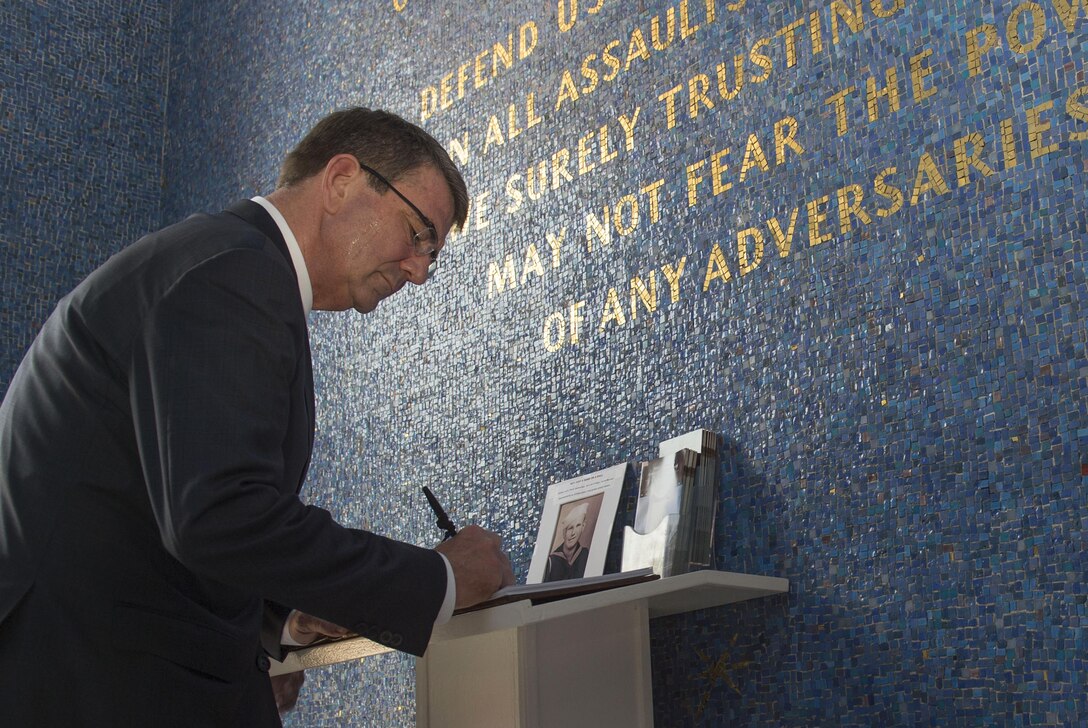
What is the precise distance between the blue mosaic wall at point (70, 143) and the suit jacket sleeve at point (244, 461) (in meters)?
2.45

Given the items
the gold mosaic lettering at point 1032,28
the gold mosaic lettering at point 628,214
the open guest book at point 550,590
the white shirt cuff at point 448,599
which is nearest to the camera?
the white shirt cuff at point 448,599

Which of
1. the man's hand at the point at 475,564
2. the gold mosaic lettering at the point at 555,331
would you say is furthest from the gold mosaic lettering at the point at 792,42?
the man's hand at the point at 475,564

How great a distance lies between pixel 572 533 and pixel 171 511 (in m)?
1.09

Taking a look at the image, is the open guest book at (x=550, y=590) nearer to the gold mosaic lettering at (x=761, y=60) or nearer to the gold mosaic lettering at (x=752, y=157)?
the gold mosaic lettering at (x=752, y=157)

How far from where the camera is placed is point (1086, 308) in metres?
1.62

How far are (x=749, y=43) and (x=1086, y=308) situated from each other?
0.83 meters

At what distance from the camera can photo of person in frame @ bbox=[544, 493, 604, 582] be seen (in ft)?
7.14

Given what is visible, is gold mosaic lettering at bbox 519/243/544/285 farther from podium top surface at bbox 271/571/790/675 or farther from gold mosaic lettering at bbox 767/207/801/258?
podium top surface at bbox 271/571/790/675

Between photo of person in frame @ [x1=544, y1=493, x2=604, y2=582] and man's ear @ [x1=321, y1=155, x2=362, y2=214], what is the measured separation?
80 centimetres

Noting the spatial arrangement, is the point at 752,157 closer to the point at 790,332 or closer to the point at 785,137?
the point at 785,137

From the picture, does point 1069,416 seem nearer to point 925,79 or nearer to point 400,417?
point 925,79

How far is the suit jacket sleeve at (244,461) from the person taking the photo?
1236 mm

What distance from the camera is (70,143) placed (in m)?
3.77

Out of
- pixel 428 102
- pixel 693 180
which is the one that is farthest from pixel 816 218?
pixel 428 102
